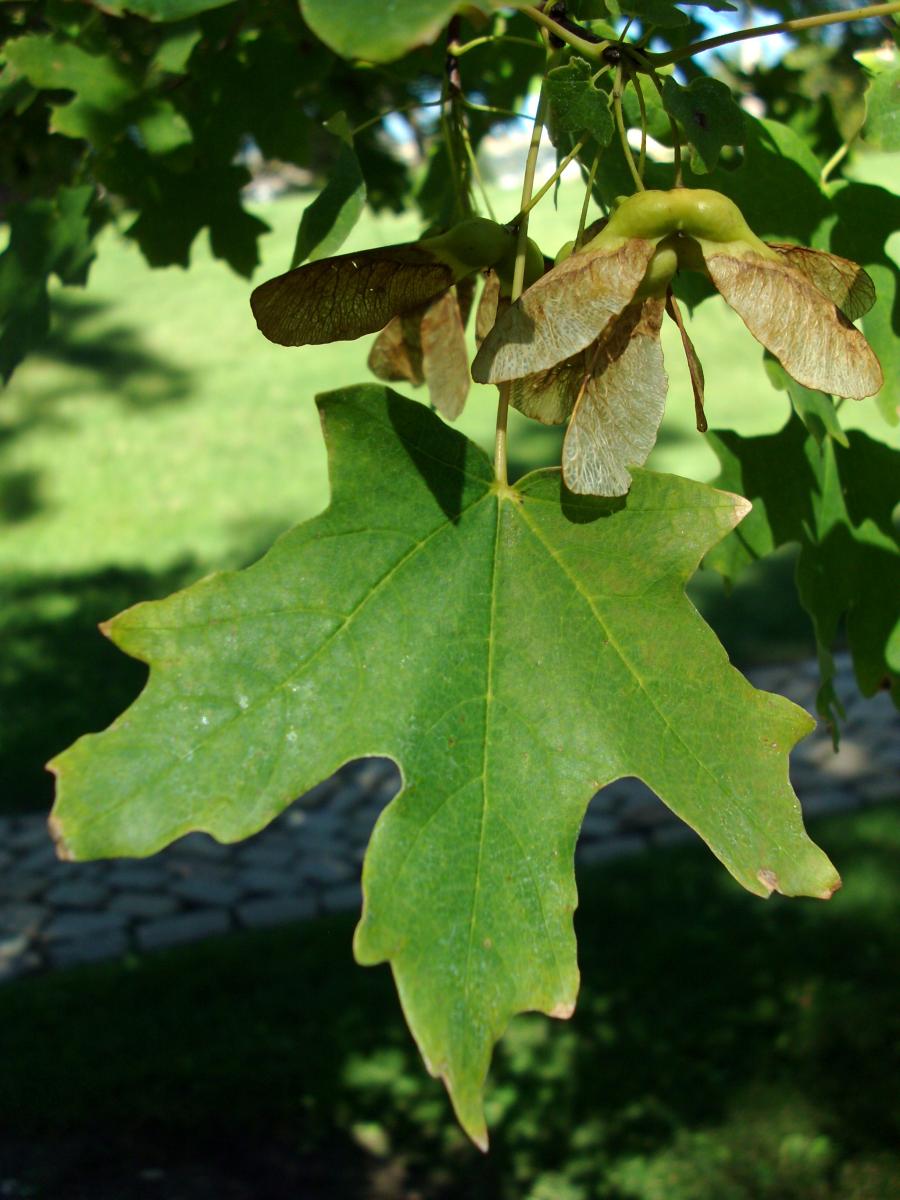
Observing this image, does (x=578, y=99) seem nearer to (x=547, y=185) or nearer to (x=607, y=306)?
(x=547, y=185)

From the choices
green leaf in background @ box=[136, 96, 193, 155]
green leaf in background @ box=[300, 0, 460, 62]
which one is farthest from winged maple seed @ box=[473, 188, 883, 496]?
green leaf in background @ box=[136, 96, 193, 155]

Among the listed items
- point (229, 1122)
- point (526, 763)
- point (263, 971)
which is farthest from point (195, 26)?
point (263, 971)

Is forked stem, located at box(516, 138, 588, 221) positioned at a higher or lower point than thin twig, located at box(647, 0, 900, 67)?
lower

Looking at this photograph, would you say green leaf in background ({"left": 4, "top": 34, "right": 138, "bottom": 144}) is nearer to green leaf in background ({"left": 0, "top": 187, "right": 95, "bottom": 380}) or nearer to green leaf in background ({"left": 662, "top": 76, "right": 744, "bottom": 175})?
green leaf in background ({"left": 0, "top": 187, "right": 95, "bottom": 380})

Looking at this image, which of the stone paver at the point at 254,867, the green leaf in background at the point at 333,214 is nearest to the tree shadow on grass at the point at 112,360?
the stone paver at the point at 254,867

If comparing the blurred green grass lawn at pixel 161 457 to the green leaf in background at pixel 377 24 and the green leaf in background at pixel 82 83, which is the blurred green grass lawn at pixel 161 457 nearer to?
the green leaf in background at pixel 82 83

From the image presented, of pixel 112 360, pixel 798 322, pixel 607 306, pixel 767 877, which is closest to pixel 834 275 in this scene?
pixel 798 322
